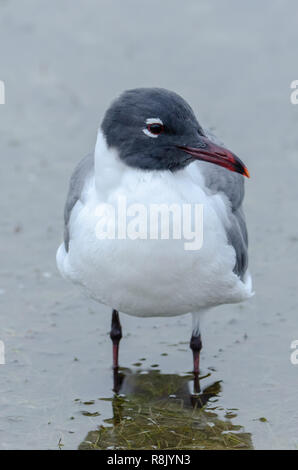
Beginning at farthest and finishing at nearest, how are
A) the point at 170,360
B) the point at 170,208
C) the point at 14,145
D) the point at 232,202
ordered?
the point at 14,145 < the point at 170,360 < the point at 232,202 < the point at 170,208

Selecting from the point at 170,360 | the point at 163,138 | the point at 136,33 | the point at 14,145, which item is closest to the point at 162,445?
the point at 170,360

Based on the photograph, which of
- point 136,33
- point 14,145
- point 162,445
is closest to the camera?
point 162,445

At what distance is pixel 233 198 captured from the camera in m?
8.10

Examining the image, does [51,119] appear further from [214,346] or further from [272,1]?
[214,346]

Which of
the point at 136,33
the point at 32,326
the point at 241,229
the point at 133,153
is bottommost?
the point at 32,326

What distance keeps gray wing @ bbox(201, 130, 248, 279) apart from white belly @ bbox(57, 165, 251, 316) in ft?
0.51

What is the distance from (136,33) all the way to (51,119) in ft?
6.74

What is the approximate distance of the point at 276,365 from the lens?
8586mm

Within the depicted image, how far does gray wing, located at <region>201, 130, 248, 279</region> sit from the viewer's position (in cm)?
785

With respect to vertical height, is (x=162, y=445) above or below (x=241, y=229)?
below
